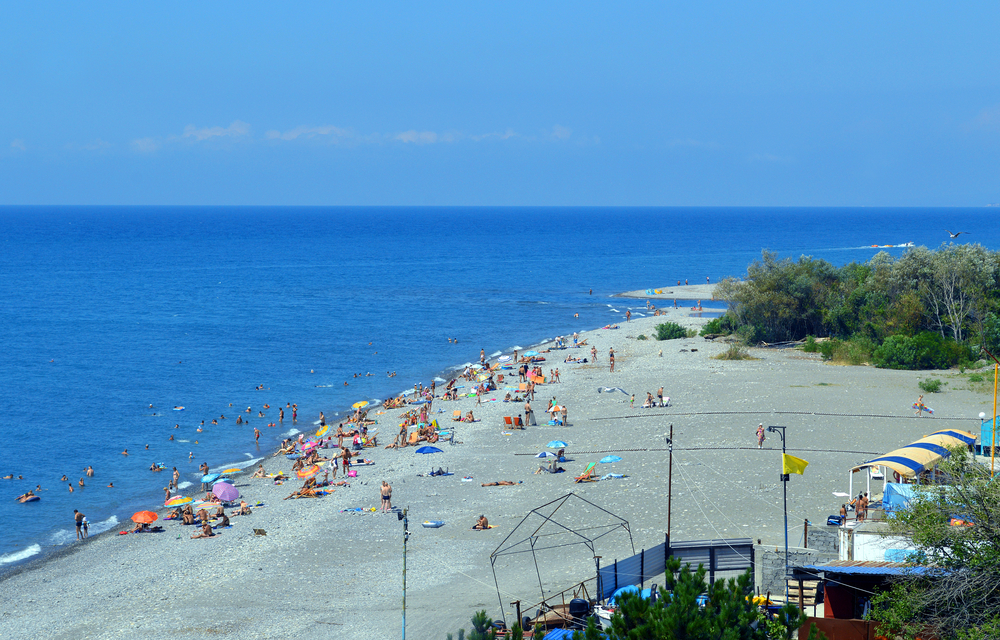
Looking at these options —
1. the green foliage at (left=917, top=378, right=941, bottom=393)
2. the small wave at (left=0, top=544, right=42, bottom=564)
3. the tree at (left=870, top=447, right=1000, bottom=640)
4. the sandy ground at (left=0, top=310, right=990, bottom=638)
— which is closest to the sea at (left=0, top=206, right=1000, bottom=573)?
the small wave at (left=0, top=544, right=42, bottom=564)

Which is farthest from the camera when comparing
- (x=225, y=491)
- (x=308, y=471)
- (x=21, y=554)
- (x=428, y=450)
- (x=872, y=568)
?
(x=428, y=450)

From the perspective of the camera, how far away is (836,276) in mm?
53219

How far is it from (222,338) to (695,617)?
2355 inches

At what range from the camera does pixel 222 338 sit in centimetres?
6562

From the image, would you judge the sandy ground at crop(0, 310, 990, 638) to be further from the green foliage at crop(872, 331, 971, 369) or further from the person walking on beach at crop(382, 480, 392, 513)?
the green foliage at crop(872, 331, 971, 369)

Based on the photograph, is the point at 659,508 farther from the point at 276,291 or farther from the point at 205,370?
the point at 276,291

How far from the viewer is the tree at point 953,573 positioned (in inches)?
487

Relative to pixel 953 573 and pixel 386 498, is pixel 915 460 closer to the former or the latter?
pixel 953 573

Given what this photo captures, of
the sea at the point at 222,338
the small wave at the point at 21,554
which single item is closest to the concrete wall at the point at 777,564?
the sea at the point at 222,338

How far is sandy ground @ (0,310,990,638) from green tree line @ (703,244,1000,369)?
179 inches

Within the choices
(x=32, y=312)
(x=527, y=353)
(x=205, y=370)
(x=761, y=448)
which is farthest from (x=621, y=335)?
(x=32, y=312)

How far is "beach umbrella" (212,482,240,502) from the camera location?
2795 cm

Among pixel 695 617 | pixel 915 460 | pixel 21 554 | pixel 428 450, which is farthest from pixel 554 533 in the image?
pixel 21 554

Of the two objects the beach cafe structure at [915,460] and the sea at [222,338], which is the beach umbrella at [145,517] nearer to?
the sea at [222,338]
